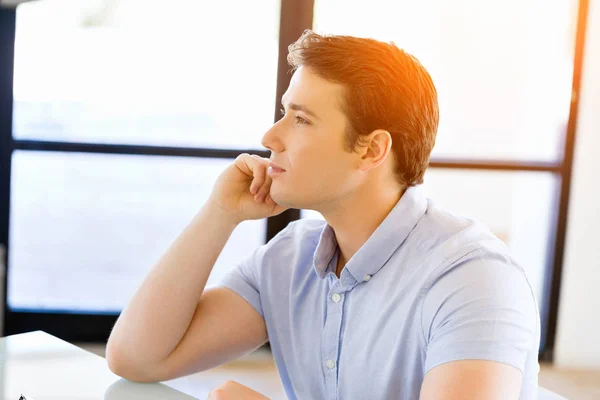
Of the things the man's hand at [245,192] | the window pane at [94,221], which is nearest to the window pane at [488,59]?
the window pane at [94,221]

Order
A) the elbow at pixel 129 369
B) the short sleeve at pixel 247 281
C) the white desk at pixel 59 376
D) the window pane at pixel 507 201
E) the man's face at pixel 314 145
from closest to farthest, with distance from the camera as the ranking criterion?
the white desk at pixel 59 376
the elbow at pixel 129 369
the man's face at pixel 314 145
the short sleeve at pixel 247 281
the window pane at pixel 507 201

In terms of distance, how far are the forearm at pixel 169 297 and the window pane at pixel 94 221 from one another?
1.75 m

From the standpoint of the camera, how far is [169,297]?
139 centimetres

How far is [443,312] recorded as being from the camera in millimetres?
1122

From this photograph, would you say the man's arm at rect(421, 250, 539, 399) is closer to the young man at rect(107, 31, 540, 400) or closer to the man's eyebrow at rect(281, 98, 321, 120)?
the young man at rect(107, 31, 540, 400)

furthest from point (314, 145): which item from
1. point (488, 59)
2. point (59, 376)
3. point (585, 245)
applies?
point (585, 245)

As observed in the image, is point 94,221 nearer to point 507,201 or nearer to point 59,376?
point 507,201

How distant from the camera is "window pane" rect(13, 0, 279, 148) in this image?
3150mm

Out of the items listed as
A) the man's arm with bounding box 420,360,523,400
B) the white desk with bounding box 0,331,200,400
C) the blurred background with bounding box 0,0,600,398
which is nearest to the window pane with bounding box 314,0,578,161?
the blurred background with bounding box 0,0,600,398

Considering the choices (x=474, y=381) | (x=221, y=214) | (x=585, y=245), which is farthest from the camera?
(x=585, y=245)

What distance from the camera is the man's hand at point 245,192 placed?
1505 mm

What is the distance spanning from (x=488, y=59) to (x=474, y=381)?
2493 mm

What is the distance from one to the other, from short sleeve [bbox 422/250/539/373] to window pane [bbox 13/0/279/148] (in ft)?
7.12

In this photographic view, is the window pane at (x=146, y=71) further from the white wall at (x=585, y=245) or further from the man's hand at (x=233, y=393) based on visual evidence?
the man's hand at (x=233, y=393)
